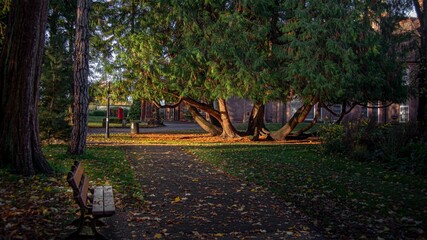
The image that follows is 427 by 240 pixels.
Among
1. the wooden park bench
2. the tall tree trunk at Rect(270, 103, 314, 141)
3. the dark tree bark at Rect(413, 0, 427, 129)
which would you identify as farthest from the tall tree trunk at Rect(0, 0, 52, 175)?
the tall tree trunk at Rect(270, 103, 314, 141)

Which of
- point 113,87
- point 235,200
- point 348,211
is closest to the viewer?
point 348,211

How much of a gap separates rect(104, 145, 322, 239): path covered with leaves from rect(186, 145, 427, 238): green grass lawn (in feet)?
1.46

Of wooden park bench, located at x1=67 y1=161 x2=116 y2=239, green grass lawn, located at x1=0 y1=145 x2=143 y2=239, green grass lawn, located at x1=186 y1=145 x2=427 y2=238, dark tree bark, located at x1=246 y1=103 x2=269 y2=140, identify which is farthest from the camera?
dark tree bark, located at x1=246 y1=103 x2=269 y2=140

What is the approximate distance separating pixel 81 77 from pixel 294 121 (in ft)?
39.5

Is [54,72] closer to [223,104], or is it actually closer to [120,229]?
[223,104]

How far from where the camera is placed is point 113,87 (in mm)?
22562

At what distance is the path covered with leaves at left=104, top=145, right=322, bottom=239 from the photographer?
5.76 m

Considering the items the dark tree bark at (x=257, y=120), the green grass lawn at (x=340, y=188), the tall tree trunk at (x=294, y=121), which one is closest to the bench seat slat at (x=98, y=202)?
the green grass lawn at (x=340, y=188)

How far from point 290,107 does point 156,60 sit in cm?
2389

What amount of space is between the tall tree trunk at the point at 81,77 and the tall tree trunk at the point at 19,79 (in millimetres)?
4328

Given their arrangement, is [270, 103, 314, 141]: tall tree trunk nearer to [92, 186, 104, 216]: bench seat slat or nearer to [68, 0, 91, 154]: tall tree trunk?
[68, 0, 91, 154]: tall tree trunk

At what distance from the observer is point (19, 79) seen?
28.9 ft

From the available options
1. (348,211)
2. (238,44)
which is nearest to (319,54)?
(238,44)

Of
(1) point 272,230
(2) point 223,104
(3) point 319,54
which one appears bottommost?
(1) point 272,230
